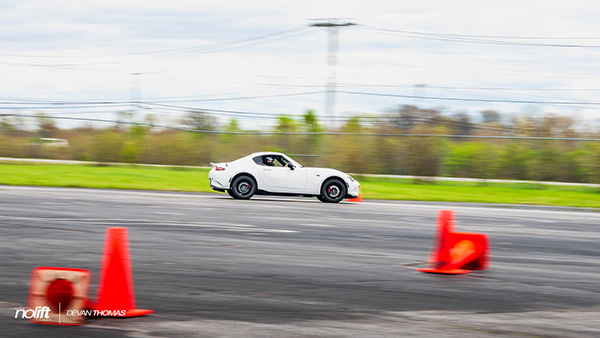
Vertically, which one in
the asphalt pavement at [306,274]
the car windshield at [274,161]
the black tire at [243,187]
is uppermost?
the car windshield at [274,161]

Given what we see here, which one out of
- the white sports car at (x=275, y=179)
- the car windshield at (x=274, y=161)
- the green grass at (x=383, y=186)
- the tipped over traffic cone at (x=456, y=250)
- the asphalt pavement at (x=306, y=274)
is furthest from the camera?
the green grass at (x=383, y=186)

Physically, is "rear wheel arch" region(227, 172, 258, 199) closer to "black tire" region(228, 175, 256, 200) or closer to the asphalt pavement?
"black tire" region(228, 175, 256, 200)

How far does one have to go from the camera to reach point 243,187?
19.3 m

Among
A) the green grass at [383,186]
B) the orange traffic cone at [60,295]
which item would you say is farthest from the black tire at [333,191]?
the orange traffic cone at [60,295]

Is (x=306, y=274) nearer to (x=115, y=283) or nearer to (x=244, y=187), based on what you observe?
(x=115, y=283)

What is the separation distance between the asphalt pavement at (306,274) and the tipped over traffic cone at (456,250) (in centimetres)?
21

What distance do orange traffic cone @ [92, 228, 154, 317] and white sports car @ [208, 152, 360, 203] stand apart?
13.4 metres

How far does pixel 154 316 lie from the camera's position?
Answer: 5805 mm

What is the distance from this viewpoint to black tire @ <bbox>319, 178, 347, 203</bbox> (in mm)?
19344

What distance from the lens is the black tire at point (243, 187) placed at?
19219 millimetres

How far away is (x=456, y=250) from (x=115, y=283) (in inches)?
178

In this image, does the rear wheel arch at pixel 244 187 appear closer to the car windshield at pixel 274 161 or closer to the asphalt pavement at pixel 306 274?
the car windshield at pixel 274 161

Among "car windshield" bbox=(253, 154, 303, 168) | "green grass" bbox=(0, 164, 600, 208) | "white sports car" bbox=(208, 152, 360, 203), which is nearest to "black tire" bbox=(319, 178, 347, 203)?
"white sports car" bbox=(208, 152, 360, 203)

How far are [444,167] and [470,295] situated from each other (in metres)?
25.0
